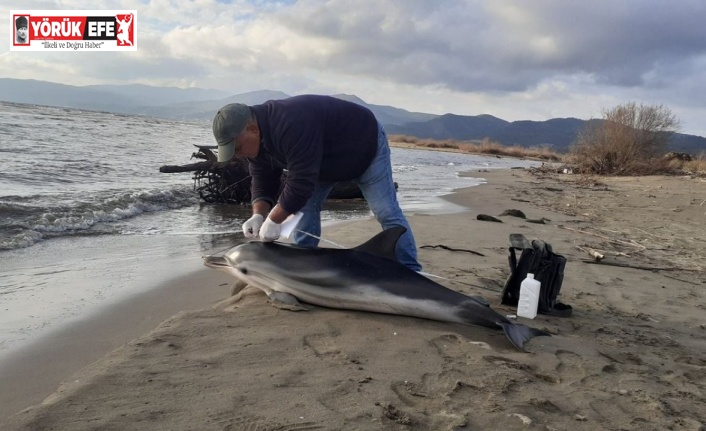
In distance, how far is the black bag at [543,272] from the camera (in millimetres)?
4703

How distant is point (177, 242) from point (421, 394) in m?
5.83

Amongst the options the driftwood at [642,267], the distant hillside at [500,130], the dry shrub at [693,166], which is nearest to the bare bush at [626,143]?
the dry shrub at [693,166]

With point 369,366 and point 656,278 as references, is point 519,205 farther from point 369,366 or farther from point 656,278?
point 369,366

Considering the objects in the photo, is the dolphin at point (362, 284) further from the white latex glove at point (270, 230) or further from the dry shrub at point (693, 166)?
→ the dry shrub at point (693, 166)

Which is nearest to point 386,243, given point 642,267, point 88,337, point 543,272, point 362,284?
point 362,284

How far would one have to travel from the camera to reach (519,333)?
386 cm

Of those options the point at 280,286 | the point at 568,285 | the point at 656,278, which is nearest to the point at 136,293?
the point at 280,286

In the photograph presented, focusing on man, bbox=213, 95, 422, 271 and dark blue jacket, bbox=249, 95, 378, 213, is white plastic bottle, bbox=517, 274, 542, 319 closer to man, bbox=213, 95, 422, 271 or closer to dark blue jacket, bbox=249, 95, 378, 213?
man, bbox=213, 95, 422, 271

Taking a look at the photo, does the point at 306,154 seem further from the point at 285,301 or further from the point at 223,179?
the point at 223,179

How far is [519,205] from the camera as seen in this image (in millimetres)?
14227

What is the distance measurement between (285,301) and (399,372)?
137cm

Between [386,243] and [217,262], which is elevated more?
[386,243]

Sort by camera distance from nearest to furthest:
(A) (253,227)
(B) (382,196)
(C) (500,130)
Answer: (A) (253,227) < (B) (382,196) < (C) (500,130)

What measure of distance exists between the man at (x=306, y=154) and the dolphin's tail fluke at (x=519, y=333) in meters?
1.33
